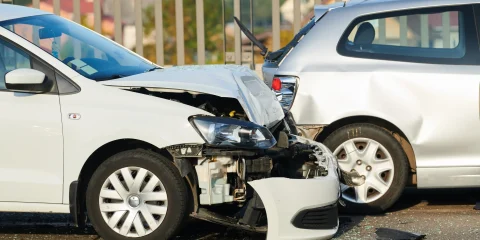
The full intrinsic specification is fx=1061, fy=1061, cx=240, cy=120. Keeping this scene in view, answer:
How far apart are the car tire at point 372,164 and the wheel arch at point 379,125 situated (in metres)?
0.06

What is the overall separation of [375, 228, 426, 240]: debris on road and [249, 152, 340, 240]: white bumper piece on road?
826 millimetres

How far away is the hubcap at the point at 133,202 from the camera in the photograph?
6.70 meters

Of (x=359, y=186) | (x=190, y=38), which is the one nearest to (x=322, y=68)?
(x=359, y=186)

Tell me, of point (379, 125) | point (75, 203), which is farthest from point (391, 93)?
point (75, 203)

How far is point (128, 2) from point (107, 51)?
9138 millimetres

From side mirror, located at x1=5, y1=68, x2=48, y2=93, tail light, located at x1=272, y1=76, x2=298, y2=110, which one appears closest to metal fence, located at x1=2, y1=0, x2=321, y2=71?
tail light, located at x1=272, y1=76, x2=298, y2=110

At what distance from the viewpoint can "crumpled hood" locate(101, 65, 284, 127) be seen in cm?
678

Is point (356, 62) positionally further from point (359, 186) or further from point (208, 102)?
point (208, 102)

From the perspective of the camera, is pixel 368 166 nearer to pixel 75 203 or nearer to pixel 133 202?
pixel 133 202

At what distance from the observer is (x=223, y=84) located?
22.8ft

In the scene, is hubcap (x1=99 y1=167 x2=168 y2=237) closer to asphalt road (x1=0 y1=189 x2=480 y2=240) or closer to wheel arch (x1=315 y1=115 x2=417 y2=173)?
asphalt road (x1=0 y1=189 x2=480 y2=240)

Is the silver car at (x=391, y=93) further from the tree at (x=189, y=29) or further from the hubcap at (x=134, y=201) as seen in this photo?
the tree at (x=189, y=29)

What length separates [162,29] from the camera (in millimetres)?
16984

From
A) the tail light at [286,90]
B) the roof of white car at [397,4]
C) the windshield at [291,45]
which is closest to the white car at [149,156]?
the tail light at [286,90]
